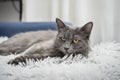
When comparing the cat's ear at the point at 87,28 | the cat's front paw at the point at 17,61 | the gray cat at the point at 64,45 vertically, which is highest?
the cat's ear at the point at 87,28

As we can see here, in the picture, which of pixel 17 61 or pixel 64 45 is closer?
pixel 17 61

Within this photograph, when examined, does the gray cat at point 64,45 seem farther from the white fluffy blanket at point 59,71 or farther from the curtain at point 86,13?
the curtain at point 86,13

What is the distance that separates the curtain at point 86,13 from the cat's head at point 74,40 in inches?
27.3

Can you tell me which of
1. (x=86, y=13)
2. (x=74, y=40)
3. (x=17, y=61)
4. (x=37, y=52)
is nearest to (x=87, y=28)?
(x=74, y=40)

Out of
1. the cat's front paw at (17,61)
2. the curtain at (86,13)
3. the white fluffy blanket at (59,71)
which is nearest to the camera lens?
the white fluffy blanket at (59,71)

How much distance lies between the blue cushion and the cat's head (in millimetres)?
639

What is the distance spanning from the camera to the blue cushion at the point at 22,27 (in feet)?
6.62

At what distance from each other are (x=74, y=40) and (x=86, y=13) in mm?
879

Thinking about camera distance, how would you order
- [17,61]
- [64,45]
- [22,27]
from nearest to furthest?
1. [17,61]
2. [64,45]
3. [22,27]

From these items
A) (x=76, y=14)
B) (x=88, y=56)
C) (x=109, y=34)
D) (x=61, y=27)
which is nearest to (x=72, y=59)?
(x=88, y=56)

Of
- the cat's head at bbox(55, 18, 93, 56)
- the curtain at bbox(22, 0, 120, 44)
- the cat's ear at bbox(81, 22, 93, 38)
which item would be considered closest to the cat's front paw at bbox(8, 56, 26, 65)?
the cat's head at bbox(55, 18, 93, 56)

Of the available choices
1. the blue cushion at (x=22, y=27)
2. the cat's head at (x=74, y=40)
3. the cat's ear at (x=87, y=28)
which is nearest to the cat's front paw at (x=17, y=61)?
the cat's head at (x=74, y=40)

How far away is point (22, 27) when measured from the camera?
2.08 m

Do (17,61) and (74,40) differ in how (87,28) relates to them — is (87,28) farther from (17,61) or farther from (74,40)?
(17,61)
